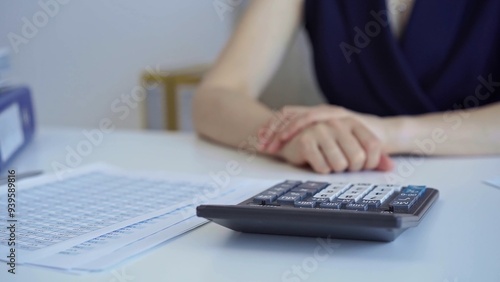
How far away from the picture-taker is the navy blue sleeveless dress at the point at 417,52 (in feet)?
3.70

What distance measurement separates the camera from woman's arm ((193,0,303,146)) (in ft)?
3.24

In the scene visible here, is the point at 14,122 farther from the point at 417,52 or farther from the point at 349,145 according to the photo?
the point at 417,52

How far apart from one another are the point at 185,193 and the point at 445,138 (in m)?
0.40

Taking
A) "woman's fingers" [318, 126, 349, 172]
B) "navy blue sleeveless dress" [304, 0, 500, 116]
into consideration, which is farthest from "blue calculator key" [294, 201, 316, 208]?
"navy blue sleeveless dress" [304, 0, 500, 116]

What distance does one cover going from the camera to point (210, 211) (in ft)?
1.61

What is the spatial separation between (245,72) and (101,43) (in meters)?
0.80

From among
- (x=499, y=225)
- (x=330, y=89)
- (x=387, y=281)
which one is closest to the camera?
(x=387, y=281)

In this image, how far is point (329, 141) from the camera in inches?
31.3

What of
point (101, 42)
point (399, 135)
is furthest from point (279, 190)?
point (101, 42)

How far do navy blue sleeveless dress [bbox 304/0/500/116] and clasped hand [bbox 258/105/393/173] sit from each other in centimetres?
28

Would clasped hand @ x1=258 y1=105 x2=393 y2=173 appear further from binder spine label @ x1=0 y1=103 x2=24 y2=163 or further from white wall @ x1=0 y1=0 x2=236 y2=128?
white wall @ x1=0 y1=0 x2=236 y2=128

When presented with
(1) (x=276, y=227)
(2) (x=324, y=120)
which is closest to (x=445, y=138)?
(2) (x=324, y=120)

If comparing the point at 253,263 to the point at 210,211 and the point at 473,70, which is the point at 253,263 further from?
the point at 473,70

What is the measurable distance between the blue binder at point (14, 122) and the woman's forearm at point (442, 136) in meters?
0.48
